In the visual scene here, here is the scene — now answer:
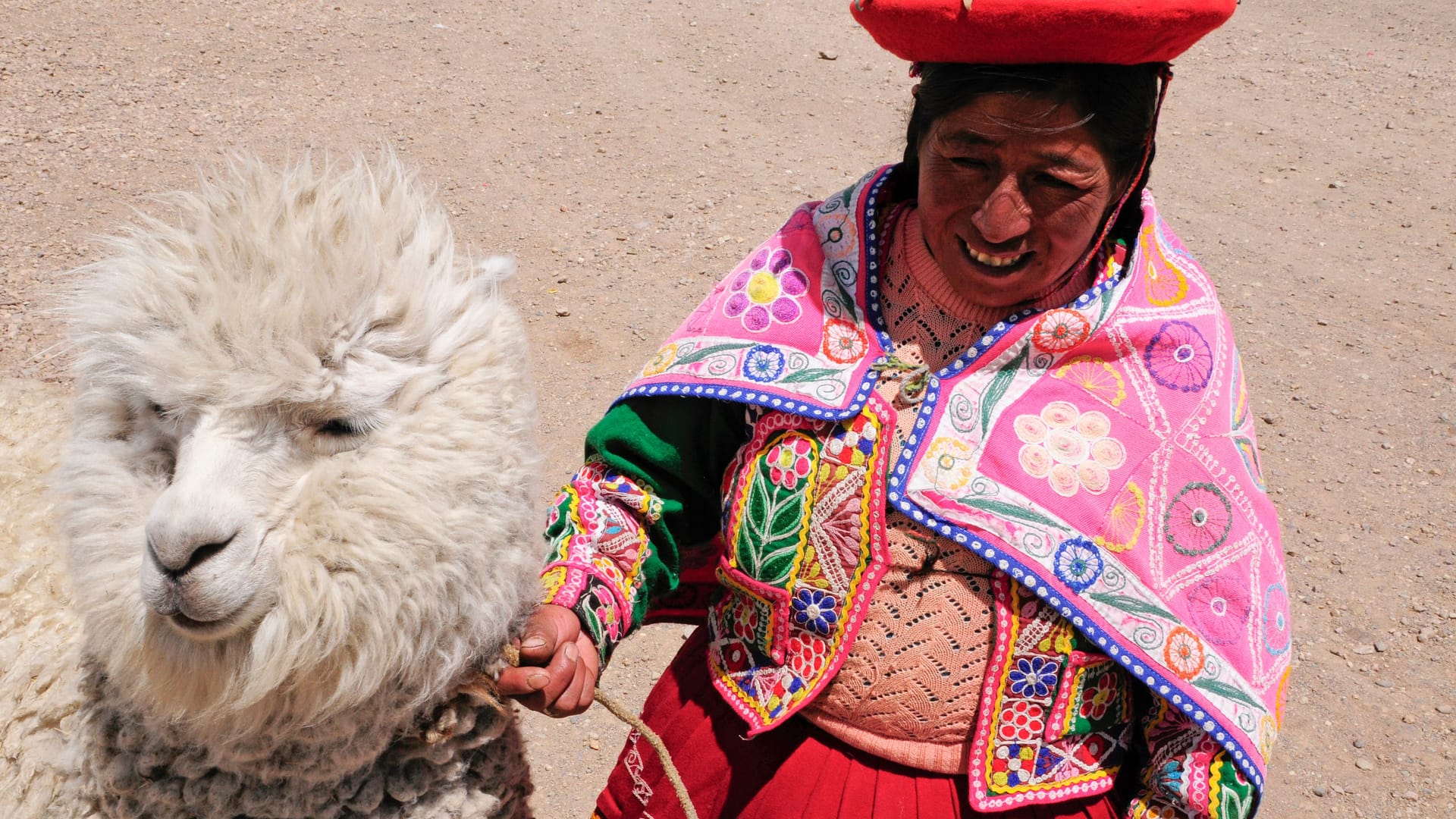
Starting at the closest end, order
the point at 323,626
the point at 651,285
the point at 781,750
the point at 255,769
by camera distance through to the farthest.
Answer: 1. the point at 323,626
2. the point at 255,769
3. the point at 781,750
4. the point at 651,285

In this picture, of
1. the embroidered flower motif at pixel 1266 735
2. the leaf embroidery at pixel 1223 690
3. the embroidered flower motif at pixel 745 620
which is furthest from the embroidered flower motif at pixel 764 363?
the embroidered flower motif at pixel 1266 735

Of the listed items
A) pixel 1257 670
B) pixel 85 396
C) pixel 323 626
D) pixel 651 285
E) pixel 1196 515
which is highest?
pixel 85 396

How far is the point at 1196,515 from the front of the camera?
4.48 ft

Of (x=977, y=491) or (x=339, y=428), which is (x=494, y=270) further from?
(x=977, y=491)

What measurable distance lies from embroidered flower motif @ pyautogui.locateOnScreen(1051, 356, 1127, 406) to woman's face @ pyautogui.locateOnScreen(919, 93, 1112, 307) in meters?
0.11

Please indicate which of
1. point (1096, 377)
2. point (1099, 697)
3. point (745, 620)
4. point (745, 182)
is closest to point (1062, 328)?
point (1096, 377)

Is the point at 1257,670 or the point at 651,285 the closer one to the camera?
the point at 1257,670

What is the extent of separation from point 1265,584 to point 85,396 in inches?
55.2

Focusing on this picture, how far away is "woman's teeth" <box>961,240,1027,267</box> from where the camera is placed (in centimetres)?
136

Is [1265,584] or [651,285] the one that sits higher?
[1265,584]

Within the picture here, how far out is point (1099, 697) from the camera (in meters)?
1.41

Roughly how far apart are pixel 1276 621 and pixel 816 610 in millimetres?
612

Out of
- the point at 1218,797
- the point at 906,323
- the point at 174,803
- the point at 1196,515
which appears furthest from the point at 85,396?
the point at 1218,797

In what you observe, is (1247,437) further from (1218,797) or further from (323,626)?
(323,626)
